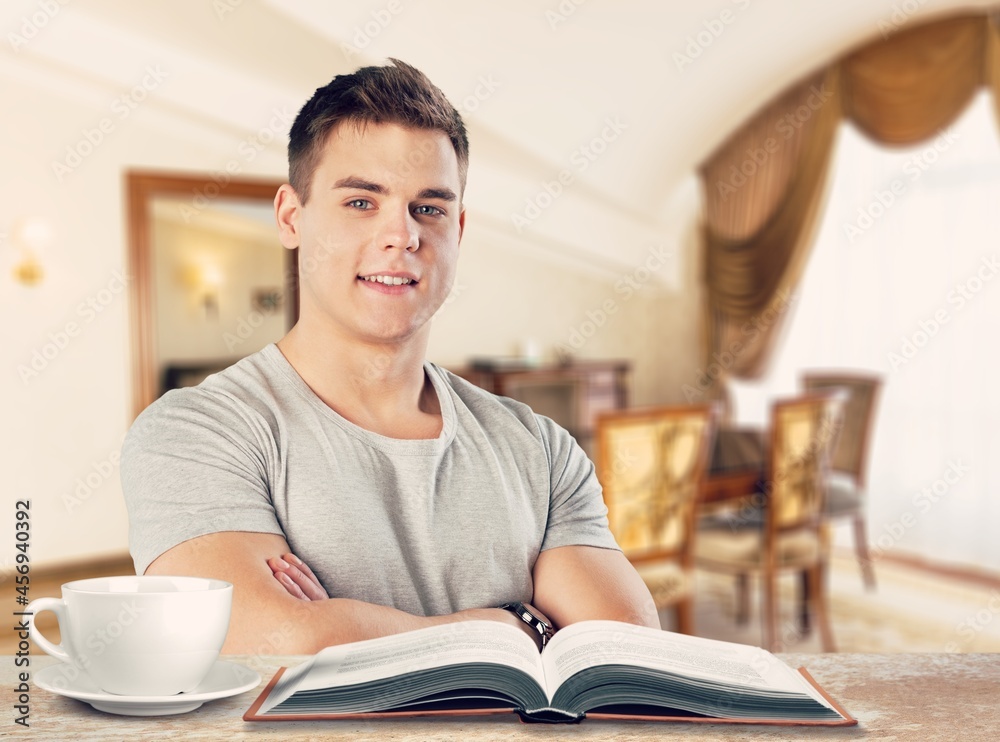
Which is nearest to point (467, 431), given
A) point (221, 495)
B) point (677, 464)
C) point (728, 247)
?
point (221, 495)

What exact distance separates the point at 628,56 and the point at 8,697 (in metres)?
4.51

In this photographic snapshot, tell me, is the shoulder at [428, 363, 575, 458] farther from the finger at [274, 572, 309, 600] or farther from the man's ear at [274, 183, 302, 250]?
the finger at [274, 572, 309, 600]

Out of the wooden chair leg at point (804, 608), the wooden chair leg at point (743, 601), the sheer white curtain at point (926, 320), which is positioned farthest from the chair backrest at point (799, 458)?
the sheer white curtain at point (926, 320)

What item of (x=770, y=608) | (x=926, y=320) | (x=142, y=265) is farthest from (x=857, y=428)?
(x=142, y=265)

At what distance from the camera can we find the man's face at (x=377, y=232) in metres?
1.29

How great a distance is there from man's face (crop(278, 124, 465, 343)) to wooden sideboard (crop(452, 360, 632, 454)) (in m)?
4.05

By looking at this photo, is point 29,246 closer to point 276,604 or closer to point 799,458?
point 799,458

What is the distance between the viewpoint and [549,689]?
80cm

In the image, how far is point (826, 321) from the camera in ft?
18.2

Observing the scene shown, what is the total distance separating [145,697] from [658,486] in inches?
96.5

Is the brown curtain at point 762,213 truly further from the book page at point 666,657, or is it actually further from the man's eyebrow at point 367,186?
the book page at point 666,657

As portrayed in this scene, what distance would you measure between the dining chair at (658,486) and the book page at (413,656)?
2060 mm

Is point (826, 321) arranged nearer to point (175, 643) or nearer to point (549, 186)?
point (549, 186)

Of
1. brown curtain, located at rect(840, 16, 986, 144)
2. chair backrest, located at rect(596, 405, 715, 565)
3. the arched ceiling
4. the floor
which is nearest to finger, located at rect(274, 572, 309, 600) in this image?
chair backrest, located at rect(596, 405, 715, 565)
